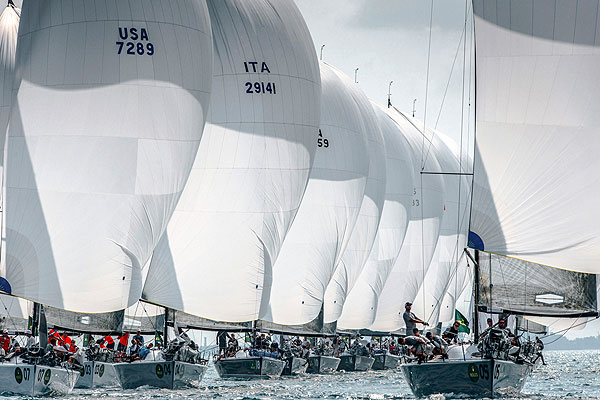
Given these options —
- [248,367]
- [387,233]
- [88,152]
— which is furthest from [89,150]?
[387,233]

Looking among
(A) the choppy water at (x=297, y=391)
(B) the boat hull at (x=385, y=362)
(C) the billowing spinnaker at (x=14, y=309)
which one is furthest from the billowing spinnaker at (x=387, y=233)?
(C) the billowing spinnaker at (x=14, y=309)

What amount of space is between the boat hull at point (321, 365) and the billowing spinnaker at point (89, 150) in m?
16.1

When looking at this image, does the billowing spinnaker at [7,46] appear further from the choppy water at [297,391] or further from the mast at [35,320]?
the choppy water at [297,391]

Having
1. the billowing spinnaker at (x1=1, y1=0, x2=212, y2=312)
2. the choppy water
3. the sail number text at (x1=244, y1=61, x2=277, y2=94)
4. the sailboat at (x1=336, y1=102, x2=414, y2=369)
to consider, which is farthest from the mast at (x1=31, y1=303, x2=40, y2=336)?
the sailboat at (x1=336, y1=102, x2=414, y2=369)

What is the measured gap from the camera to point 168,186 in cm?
2373

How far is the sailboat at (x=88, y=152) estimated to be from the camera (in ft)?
72.7

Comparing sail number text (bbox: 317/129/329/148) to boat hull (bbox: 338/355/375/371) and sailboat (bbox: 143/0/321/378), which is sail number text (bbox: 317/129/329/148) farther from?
boat hull (bbox: 338/355/375/371)

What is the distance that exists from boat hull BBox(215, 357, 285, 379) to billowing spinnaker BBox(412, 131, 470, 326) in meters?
18.8

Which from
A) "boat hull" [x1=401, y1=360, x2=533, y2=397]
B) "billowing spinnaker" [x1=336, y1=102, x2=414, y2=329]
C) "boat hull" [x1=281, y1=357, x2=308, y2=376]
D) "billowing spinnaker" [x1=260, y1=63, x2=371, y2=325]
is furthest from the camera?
"billowing spinnaker" [x1=336, y1=102, x2=414, y2=329]

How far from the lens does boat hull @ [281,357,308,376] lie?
115 ft

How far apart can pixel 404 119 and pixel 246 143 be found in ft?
85.8

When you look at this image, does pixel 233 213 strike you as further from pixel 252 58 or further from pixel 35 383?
pixel 35 383

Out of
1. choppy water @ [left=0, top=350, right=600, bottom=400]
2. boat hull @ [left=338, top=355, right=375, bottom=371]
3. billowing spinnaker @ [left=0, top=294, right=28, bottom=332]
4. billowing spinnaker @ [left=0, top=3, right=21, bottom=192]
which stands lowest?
choppy water @ [left=0, top=350, right=600, bottom=400]

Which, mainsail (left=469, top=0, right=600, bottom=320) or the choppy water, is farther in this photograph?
the choppy water
